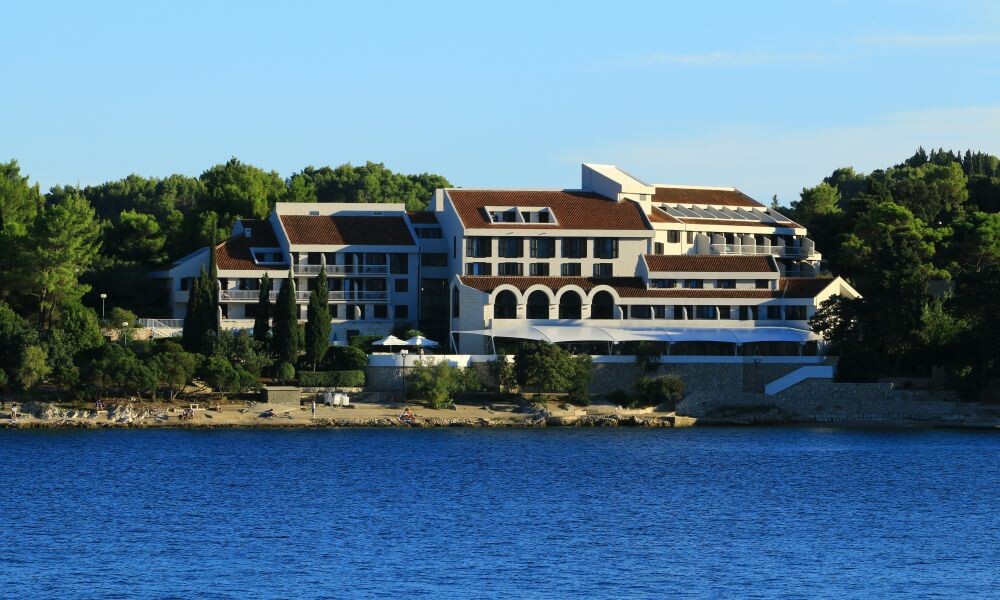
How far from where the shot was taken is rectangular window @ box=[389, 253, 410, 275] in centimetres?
10775

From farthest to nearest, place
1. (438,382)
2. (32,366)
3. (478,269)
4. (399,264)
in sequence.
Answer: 1. (399,264)
2. (478,269)
3. (438,382)
4. (32,366)

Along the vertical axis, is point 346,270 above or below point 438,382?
above

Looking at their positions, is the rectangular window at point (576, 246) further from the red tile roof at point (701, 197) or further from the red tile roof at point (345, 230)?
the red tile roof at point (701, 197)

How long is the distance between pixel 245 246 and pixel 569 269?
66.4 feet

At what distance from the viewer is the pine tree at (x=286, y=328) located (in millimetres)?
93500

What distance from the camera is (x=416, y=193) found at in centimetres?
15838

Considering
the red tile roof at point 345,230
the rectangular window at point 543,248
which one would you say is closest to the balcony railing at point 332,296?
the red tile roof at point 345,230

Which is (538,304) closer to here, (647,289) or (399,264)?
(647,289)

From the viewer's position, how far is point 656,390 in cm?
9431

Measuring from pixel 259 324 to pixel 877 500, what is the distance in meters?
40.0

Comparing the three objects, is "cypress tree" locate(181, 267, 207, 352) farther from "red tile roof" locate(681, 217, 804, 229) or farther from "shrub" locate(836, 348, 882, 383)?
"shrub" locate(836, 348, 882, 383)

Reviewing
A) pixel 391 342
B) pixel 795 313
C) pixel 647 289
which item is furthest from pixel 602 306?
pixel 391 342

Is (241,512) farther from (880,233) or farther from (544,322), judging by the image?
(880,233)

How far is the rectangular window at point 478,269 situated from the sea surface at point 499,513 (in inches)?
712
